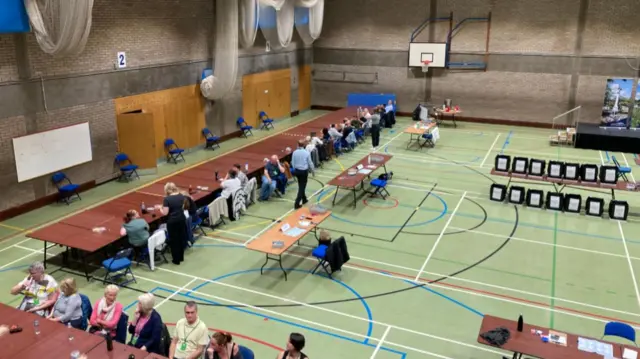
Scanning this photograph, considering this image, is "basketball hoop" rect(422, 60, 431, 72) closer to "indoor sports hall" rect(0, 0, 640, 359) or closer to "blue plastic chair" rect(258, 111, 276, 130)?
"indoor sports hall" rect(0, 0, 640, 359)

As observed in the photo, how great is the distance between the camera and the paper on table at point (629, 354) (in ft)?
21.9

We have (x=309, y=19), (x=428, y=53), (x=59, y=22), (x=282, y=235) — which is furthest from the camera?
(x=428, y=53)

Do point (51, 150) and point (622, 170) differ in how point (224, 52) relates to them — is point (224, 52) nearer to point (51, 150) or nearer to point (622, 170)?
point (51, 150)

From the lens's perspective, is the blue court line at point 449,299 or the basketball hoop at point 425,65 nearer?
the blue court line at point 449,299

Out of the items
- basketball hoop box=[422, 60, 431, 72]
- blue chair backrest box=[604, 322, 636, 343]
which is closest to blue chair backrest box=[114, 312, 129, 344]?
blue chair backrest box=[604, 322, 636, 343]

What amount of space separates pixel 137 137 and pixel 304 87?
44.9ft

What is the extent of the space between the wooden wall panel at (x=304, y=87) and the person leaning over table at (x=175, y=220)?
18416 mm

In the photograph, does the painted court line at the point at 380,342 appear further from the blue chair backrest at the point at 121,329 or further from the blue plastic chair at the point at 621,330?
the blue chair backrest at the point at 121,329

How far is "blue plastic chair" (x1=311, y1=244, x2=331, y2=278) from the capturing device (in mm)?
10586

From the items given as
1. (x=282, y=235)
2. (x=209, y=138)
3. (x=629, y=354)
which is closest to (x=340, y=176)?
(x=282, y=235)

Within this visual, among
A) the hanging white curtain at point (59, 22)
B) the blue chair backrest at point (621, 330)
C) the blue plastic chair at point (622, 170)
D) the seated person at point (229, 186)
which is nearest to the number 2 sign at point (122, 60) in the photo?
the hanging white curtain at point (59, 22)

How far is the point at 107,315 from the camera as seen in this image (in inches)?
289

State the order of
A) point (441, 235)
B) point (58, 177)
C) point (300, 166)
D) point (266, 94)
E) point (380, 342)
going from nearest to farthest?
1. point (380, 342)
2. point (441, 235)
3. point (300, 166)
4. point (58, 177)
5. point (266, 94)

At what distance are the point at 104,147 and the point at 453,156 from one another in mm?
12397
